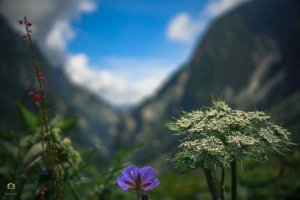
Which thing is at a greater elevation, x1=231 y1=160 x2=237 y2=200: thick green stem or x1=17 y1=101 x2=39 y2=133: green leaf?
x1=17 y1=101 x2=39 y2=133: green leaf

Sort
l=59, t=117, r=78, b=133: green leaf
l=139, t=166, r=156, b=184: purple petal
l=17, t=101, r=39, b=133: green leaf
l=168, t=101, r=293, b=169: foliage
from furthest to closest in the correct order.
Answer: l=17, t=101, r=39, b=133: green leaf
l=59, t=117, r=78, b=133: green leaf
l=139, t=166, r=156, b=184: purple petal
l=168, t=101, r=293, b=169: foliage

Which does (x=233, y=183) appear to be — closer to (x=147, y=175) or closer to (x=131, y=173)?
(x=147, y=175)

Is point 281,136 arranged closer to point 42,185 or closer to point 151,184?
point 151,184

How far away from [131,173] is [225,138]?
83cm

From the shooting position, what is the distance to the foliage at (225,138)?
2826 mm

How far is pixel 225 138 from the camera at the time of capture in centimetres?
311

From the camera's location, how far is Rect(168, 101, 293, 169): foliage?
111 inches

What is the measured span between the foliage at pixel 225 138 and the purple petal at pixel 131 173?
0.35 m

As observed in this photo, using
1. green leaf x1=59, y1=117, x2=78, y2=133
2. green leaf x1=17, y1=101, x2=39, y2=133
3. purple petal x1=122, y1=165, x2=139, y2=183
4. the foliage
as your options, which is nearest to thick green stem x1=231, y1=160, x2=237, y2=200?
the foliage

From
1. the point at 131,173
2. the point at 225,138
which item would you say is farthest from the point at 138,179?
the point at 225,138

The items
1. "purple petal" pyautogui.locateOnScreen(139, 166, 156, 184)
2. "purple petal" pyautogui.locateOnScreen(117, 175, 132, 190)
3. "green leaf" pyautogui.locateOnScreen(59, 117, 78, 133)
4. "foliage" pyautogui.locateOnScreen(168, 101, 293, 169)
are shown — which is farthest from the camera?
"green leaf" pyautogui.locateOnScreen(59, 117, 78, 133)

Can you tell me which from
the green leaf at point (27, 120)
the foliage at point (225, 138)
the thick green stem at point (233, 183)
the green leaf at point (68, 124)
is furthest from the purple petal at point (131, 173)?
the green leaf at point (27, 120)

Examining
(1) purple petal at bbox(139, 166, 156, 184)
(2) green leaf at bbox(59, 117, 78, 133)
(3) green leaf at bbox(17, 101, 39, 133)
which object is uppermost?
(3) green leaf at bbox(17, 101, 39, 133)

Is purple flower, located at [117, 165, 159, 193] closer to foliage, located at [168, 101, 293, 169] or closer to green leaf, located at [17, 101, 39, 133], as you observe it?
foliage, located at [168, 101, 293, 169]
